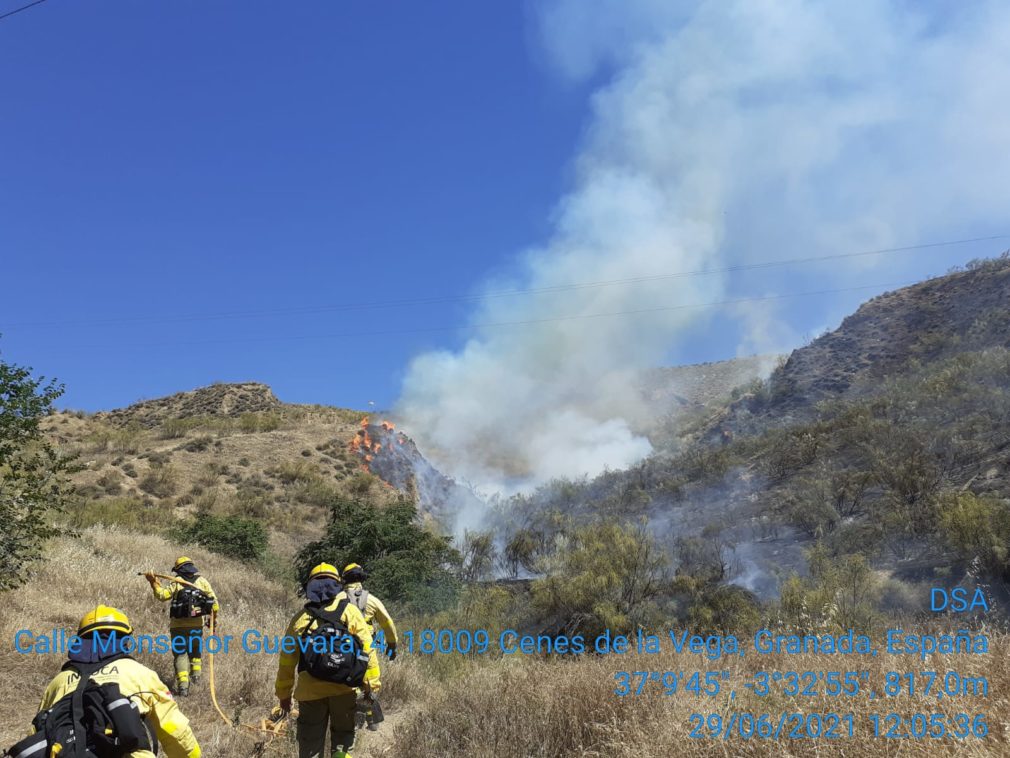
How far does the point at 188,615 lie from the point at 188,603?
147mm

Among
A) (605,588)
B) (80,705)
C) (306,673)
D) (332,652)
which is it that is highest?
(80,705)

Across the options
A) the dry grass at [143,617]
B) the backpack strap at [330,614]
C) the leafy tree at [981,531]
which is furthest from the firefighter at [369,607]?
the leafy tree at [981,531]

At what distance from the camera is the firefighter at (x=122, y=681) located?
2.92 metres

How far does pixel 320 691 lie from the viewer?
4375 millimetres

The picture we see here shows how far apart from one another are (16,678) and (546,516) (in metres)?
15.3

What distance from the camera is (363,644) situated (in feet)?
14.5

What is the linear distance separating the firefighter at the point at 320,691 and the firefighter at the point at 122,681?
1.13 m

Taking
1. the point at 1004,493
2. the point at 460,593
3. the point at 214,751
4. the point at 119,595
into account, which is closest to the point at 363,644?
the point at 214,751

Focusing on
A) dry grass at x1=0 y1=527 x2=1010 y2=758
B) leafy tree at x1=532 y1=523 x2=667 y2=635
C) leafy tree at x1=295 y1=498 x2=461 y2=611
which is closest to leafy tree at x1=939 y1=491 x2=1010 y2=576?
leafy tree at x1=532 y1=523 x2=667 y2=635

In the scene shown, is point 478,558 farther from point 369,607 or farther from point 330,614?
point 330,614

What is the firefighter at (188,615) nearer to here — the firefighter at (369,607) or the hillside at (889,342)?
the firefighter at (369,607)

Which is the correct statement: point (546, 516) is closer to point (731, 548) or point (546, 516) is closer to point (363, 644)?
point (731, 548)

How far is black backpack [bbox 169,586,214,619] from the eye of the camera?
7.39 meters

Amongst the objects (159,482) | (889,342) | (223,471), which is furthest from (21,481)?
(889,342)
